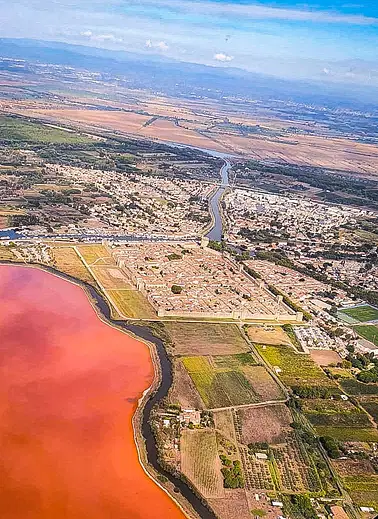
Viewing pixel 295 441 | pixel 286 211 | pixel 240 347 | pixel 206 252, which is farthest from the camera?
pixel 286 211

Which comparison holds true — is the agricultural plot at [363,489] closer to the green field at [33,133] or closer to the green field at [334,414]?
the green field at [334,414]

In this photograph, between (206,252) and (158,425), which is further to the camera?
(206,252)

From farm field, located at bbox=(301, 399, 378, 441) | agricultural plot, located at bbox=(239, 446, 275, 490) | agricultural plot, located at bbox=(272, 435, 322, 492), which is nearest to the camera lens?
agricultural plot, located at bbox=(239, 446, 275, 490)

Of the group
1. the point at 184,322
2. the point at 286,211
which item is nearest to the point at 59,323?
the point at 184,322

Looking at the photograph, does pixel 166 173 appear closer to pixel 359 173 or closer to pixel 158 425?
pixel 359 173

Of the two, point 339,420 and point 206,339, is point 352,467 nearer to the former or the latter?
point 339,420

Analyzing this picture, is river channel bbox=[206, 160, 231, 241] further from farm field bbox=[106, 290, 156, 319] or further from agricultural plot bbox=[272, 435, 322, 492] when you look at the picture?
agricultural plot bbox=[272, 435, 322, 492]

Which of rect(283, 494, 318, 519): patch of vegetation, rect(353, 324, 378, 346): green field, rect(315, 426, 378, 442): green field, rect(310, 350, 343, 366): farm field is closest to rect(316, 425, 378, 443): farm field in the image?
rect(315, 426, 378, 442): green field
